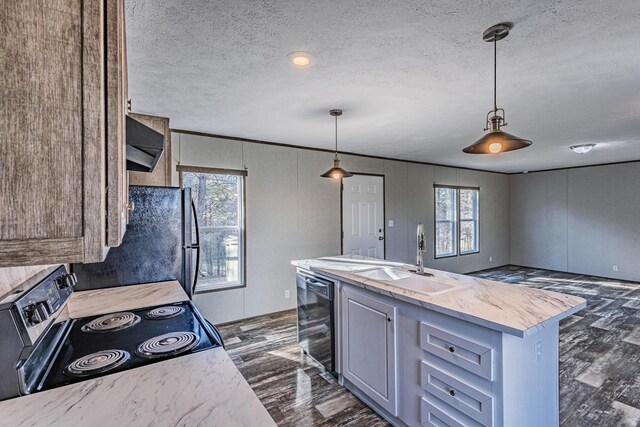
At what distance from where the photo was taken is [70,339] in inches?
49.4

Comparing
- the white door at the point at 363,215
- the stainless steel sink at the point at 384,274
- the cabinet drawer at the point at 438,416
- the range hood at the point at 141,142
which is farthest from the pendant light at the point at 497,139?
the white door at the point at 363,215

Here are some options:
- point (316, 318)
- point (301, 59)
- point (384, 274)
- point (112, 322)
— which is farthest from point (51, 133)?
point (316, 318)

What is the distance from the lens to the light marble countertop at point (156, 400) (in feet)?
2.58

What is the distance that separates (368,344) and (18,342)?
1.88m

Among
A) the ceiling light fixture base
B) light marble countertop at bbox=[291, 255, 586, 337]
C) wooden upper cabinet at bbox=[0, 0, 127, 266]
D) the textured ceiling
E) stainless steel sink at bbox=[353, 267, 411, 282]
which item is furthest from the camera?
stainless steel sink at bbox=[353, 267, 411, 282]

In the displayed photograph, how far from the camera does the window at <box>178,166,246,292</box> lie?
13.1ft

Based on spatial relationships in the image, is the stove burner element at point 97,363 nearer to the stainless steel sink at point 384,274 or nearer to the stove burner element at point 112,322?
the stove burner element at point 112,322

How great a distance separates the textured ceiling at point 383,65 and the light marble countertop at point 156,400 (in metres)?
1.60

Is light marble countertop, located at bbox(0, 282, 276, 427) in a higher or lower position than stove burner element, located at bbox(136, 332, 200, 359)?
lower

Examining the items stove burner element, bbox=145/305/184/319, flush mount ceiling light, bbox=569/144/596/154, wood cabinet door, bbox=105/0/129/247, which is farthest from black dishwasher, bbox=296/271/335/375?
flush mount ceiling light, bbox=569/144/596/154

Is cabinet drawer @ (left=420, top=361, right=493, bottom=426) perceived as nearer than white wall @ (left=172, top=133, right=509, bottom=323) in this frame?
Yes

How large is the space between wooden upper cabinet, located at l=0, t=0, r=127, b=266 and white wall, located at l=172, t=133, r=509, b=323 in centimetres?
347

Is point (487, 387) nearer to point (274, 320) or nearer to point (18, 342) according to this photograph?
point (18, 342)

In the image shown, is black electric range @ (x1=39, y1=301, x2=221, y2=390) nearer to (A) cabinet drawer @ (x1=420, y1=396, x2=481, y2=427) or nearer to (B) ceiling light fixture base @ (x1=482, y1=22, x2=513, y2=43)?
(A) cabinet drawer @ (x1=420, y1=396, x2=481, y2=427)
